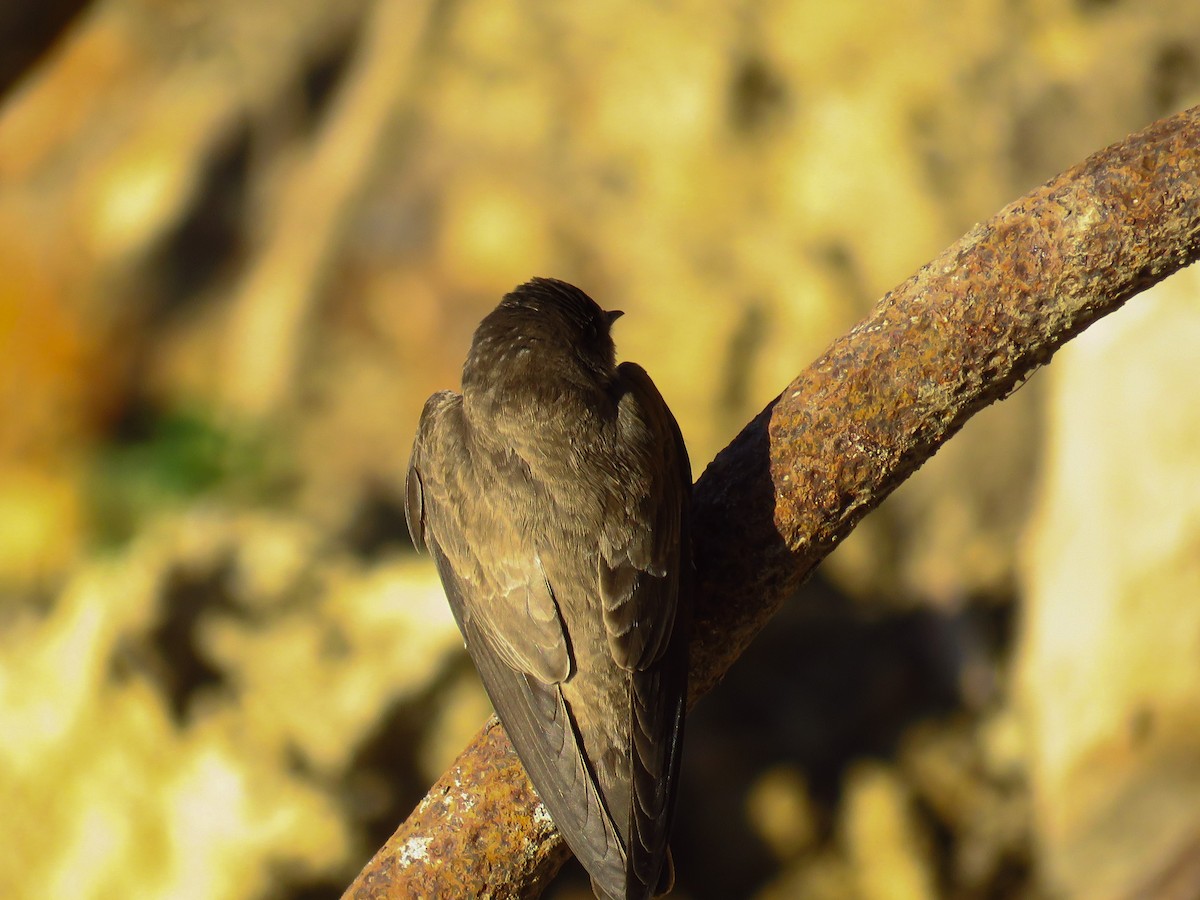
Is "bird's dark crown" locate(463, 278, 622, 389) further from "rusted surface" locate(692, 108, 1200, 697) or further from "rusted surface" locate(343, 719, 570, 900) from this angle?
"rusted surface" locate(343, 719, 570, 900)

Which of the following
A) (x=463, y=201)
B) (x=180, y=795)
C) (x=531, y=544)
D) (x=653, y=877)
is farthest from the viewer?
(x=463, y=201)

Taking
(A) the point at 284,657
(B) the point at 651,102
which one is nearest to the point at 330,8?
(B) the point at 651,102

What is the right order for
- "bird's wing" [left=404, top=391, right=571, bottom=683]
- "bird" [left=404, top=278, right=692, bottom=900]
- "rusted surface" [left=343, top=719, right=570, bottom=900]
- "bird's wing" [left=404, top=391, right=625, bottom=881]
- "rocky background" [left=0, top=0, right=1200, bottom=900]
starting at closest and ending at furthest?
1. "rusted surface" [left=343, top=719, right=570, bottom=900]
2. "bird's wing" [left=404, top=391, right=625, bottom=881]
3. "bird" [left=404, top=278, right=692, bottom=900]
4. "bird's wing" [left=404, top=391, right=571, bottom=683]
5. "rocky background" [left=0, top=0, right=1200, bottom=900]

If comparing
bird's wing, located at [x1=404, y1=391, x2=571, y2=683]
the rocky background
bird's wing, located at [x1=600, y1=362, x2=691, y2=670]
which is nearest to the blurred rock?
the rocky background

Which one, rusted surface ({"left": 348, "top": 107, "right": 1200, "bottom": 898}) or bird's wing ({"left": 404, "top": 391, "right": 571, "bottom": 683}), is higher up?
bird's wing ({"left": 404, "top": 391, "right": 571, "bottom": 683})

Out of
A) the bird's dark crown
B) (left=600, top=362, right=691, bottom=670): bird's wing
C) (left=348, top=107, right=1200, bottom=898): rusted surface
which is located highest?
the bird's dark crown

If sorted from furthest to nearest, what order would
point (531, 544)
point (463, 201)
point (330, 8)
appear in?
1. point (330, 8)
2. point (463, 201)
3. point (531, 544)

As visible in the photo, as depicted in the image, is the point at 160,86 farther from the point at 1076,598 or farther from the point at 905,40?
the point at 1076,598
